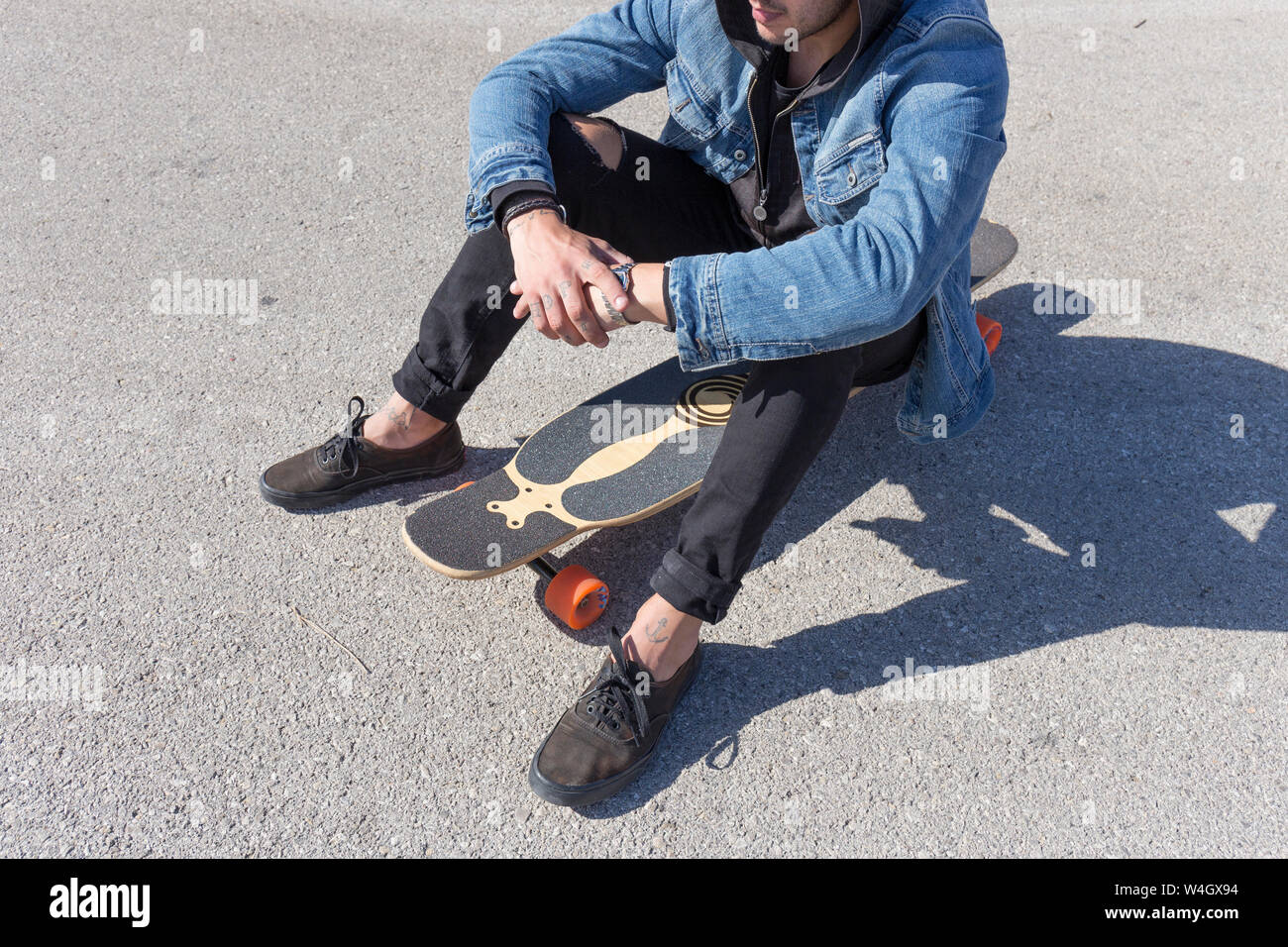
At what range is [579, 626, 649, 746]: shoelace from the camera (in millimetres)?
2066

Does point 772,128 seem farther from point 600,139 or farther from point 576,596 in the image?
point 576,596

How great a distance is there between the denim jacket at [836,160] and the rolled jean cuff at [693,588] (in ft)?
1.37

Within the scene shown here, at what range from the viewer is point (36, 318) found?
315 cm

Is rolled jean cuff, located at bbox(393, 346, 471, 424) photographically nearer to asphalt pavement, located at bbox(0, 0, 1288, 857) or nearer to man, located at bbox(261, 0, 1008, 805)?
man, located at bbox(261, 0, 1008, 805)

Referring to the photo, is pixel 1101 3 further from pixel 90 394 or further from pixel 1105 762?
pixel 90 394

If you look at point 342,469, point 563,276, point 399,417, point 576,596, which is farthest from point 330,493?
point 563,276

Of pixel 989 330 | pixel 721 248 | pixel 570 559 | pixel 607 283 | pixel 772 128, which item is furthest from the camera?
pixel 989 330

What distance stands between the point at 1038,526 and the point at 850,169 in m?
1.14

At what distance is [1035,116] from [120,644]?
154 inches

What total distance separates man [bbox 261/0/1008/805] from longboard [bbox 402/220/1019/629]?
10.1 inches

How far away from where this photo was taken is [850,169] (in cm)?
199

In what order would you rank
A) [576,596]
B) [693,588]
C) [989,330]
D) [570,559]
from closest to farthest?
[693,588]
[576,596]
[570,559]
[989,330]

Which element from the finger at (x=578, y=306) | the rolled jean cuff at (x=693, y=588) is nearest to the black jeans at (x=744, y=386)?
the rolled jean cuff at (x=693, y=588)
